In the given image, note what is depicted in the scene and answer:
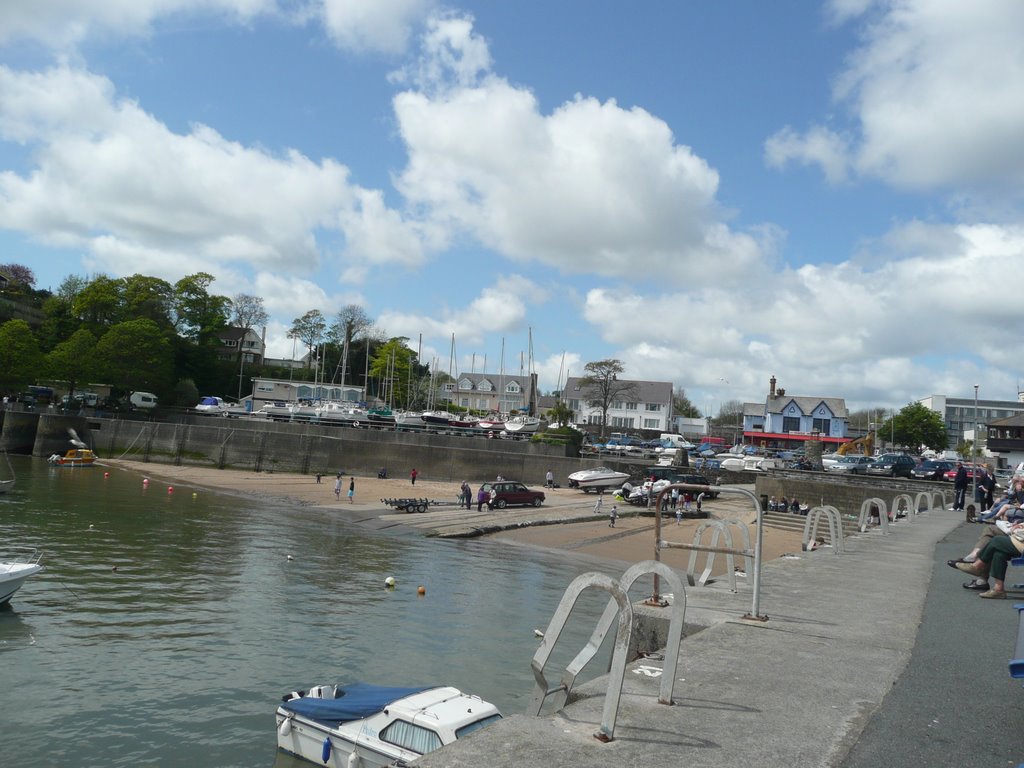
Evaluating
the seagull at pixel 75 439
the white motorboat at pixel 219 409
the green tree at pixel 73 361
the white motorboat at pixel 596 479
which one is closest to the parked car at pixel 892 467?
the white motorboat at pixel 596 479

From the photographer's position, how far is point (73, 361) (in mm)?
75625

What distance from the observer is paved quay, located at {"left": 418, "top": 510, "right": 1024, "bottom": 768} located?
15.1 feet

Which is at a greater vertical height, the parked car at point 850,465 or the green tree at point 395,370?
the green tree at point 395,370

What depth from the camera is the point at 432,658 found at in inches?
567

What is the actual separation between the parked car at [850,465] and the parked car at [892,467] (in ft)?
1.96

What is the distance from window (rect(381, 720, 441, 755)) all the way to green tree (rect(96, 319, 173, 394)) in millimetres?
76836

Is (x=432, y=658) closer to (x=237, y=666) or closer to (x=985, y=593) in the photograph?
(x=237, y=666)

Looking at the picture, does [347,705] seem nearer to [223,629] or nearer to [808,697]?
[808,697]

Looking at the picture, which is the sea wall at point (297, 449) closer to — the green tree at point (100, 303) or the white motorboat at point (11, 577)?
the green tree at point (100, 303)

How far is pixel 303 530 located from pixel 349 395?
178 feet

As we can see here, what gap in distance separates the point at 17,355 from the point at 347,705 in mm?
78491

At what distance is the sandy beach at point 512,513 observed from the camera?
3262cm

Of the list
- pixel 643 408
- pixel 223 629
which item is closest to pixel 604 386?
pixel 643 408

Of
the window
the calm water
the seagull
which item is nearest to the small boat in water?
the seagull
